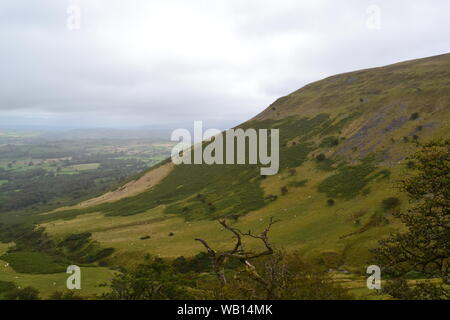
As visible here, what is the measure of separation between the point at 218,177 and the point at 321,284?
91.5 meters

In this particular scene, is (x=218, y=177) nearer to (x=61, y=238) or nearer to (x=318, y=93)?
(x=61, y=238)

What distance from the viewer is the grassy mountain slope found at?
58281 millimetres

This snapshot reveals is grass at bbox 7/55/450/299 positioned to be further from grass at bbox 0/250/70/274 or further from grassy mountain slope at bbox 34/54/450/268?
grass at bbox 0/250/70/274

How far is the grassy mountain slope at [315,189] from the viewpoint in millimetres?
58281

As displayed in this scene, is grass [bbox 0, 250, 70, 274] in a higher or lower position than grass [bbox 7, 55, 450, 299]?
lower

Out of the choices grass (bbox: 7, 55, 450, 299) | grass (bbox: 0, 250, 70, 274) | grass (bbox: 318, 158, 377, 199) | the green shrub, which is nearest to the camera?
the green shrub

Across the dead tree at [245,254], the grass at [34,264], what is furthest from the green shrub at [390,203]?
the grass at [34,264]

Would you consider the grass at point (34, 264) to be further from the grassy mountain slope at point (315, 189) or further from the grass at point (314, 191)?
the grassy mountain slope at point (315, 189)

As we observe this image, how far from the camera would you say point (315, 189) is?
7562cm

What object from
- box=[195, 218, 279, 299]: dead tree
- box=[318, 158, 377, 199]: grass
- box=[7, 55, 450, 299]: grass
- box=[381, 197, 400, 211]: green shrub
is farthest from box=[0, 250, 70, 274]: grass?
box=[381, 197, 400, 211]: green shrub

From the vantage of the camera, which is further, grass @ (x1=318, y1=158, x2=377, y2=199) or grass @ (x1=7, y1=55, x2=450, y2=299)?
grass @ (x1=318, y1=158, x2=377, y2=199)

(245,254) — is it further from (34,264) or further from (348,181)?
(348,181)

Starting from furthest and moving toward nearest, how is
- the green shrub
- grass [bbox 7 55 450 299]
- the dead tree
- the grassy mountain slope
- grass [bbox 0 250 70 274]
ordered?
1. the grassy mountain slope
2. grass [bbox 7 55 450 299]
3. grass [bbox 0 250 70 274]
4. the green shrub
5. the dead tree

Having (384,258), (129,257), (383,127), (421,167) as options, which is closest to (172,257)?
(129,257)
